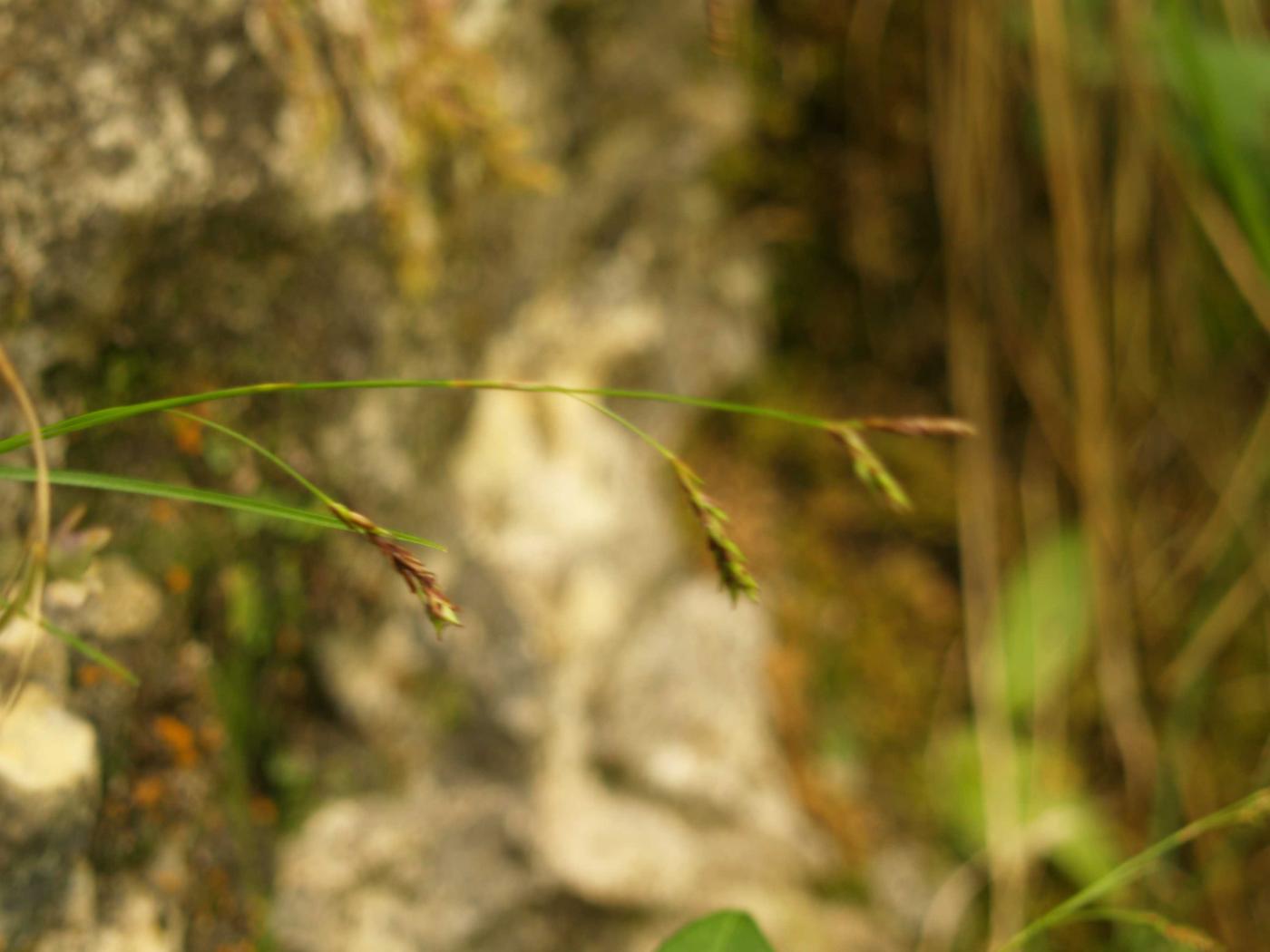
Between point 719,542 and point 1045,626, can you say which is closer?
point 719,542

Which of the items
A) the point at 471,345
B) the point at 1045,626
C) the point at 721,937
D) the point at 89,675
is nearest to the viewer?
the point at 721,937

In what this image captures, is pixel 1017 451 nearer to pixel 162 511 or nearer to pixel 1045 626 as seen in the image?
pixel 1045 626

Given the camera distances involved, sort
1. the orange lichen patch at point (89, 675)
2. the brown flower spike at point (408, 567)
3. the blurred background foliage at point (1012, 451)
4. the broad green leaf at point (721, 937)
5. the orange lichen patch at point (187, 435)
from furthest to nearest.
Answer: the blurred background foliage at point (1012, 451), the orange lichen patch at point (187, 435), the orange lichen patch at point (89, 675), the broad green leaf at point (721, 937), the brown flower spike at point (408, 567)

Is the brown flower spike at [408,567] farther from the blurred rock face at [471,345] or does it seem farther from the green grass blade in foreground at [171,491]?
the blurred rock face at [471,345]

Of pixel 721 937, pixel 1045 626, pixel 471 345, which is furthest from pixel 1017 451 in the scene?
pixel 721 937

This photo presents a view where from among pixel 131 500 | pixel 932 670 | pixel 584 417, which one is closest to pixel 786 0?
pixel 584 417

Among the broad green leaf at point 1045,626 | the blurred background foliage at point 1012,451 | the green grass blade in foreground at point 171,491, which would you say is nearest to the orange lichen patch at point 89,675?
the green grass blade in foreground at point 171,491
